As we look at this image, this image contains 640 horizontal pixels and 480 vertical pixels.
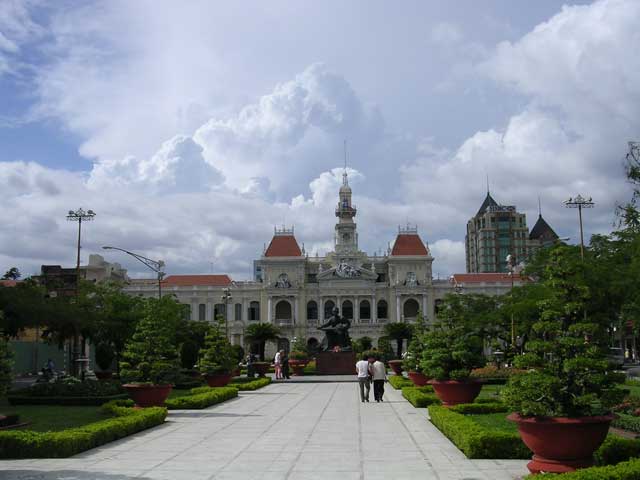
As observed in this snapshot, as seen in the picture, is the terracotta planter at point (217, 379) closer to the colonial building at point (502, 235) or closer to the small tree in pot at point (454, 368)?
the small tree in pot at point (454, 368)

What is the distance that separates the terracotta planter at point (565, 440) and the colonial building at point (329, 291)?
90029 mm

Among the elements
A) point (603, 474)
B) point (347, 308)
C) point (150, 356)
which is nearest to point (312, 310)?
point (347, 308)

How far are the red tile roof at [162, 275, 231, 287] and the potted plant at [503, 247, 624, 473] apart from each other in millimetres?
95605

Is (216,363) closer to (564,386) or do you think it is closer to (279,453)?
(279,453)

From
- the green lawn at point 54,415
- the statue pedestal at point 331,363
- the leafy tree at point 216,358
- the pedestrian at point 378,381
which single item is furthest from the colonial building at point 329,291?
the green lawn at point 54,415

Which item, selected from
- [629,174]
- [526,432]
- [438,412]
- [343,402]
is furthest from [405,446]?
[629,174]

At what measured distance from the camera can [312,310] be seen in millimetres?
103375

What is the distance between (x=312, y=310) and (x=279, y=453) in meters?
90.7

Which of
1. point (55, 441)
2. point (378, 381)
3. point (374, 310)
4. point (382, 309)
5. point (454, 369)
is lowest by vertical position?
point (55, 441)

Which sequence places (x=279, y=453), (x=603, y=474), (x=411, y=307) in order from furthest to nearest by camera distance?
1. (x=411, y=307)
2. (x=279, y=453)
3. (x=603, y=474)

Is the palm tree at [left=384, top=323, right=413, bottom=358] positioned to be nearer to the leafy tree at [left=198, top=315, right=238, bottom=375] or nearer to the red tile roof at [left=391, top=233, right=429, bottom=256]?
the red tile roof at [left=391, top=233, right=429, bottom=256]

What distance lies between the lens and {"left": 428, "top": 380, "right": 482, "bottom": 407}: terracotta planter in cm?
1930

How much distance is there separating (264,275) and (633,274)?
76562mm

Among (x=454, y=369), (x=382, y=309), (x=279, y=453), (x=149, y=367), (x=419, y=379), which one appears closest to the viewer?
(x=279, y=453)
